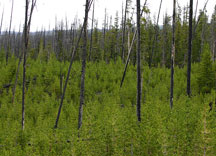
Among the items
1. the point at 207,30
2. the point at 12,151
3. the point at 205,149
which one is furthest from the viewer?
the point at 207,30

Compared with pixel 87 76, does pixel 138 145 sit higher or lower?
lower

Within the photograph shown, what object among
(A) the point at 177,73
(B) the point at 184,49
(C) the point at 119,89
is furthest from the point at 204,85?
(B) the point at 184,49

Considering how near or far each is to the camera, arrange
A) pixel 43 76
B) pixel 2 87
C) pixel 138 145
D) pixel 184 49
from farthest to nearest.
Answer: pixel 184 49
pixel 43 76
pixel 2 87
pixel 138 145

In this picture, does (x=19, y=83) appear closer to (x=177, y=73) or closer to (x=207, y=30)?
(x=177, y=73)

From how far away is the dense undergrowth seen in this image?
4.65m

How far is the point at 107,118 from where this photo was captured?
24.1 feet

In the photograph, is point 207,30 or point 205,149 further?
point 207,30

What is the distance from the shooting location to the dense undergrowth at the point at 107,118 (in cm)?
465

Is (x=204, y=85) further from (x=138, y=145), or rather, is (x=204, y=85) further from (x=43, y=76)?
(x=43, y=76)

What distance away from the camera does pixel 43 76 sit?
760 inches

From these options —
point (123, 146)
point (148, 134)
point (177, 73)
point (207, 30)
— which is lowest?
point (123, 146)

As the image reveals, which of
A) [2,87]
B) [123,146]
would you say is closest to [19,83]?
[2,87]

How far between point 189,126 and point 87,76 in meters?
13.2

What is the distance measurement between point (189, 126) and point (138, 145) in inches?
68.3
